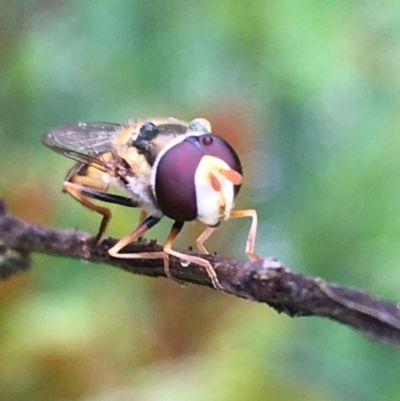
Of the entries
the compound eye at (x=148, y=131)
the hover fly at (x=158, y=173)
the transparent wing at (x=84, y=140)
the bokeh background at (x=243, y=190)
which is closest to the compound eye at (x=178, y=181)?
the hover fly at (x=158, y=173)

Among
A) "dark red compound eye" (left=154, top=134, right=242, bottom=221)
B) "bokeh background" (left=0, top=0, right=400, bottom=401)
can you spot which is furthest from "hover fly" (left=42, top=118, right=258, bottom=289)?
"bokeh background" (left=0, top=0, right=400, bottom=401)

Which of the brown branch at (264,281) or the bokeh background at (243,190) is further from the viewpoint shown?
the bokeh background at (243,190)

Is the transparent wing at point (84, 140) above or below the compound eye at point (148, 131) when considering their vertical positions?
below

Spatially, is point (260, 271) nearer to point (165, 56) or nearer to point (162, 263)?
point (162, 263)

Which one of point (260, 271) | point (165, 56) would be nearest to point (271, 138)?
point (165, 56)

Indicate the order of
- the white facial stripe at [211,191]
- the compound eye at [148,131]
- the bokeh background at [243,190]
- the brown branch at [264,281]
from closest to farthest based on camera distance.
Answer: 1. the brown branch at [264,281]
2. the white facial stripe at [211,191]
3. the compound eye at [148,131]
4. the bokeh background at [243,190]

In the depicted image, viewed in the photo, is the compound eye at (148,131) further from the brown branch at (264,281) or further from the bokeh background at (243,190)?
the bokeh background at (243,190)

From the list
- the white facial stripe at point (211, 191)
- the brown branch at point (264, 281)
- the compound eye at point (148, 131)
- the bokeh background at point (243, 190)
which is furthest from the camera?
the bokeh background at point (243, 190)
